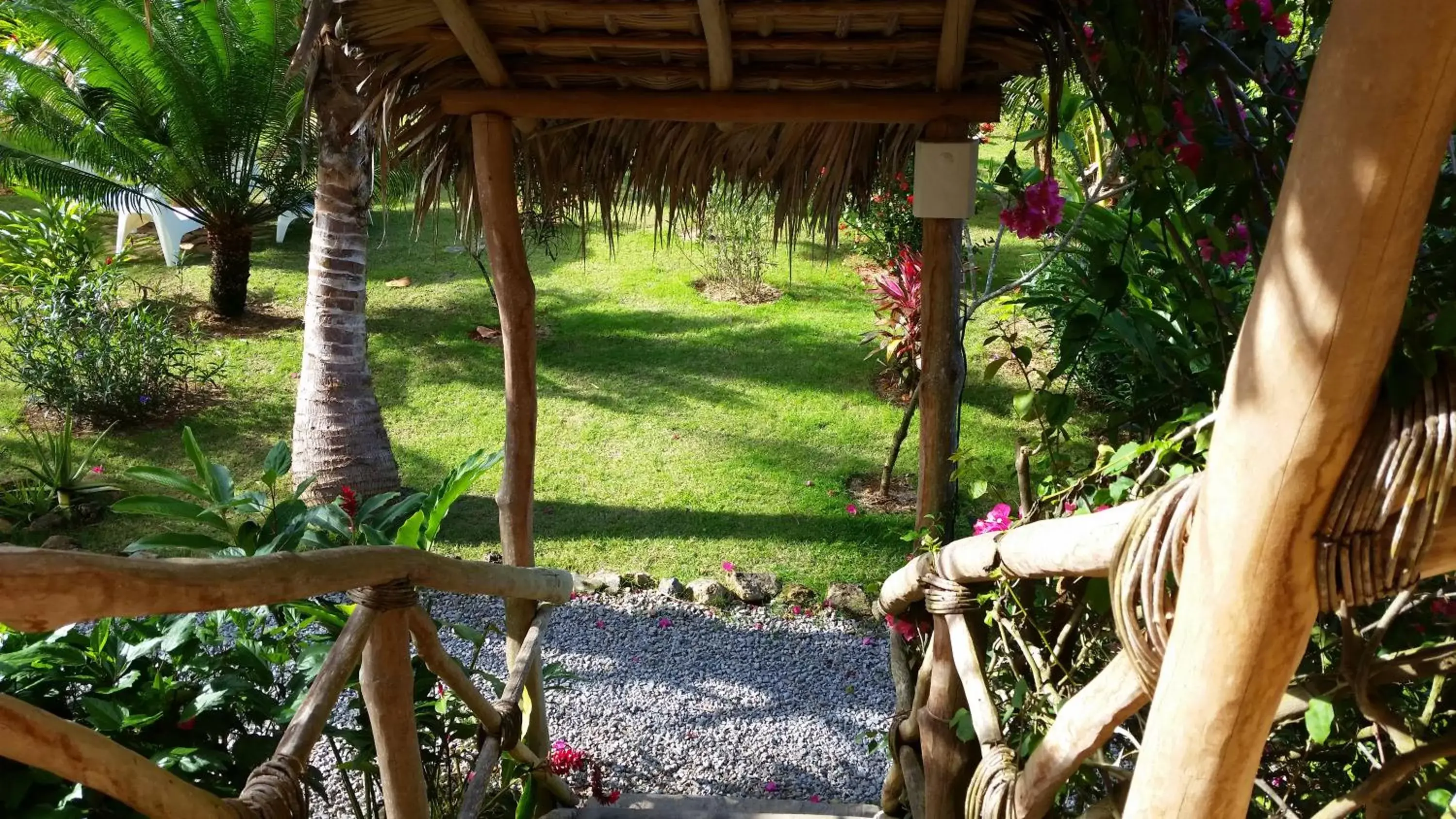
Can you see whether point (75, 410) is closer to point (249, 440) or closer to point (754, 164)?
point (249, 440)

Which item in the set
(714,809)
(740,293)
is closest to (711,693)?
(714,809)

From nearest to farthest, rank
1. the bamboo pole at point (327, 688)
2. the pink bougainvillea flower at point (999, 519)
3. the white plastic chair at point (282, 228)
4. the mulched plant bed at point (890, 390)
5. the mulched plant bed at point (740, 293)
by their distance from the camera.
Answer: the bamboo pole at point (327, 688) < the pink bougainvillea flower at point (999, 519) < the mulched plant bed at point (890, 390) < the mulched plant bed at point (740, 293) < the white plastic chair at point (282, 228)

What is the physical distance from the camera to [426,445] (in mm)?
6129

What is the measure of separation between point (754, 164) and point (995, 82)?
76 centimetres

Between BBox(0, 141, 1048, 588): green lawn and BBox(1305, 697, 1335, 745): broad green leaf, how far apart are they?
11.8 ft

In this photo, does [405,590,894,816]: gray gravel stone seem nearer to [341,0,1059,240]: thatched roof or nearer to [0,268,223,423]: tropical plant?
[341,0,1059,240]: thatched roof

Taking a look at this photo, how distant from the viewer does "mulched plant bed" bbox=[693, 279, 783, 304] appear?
8.40 meters

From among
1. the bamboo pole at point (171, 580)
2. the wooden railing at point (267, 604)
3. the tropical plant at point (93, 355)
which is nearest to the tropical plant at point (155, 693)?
the wooden railing at point (267, 604)

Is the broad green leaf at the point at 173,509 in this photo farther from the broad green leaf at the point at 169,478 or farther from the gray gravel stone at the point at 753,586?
the gray gravel stone at the point at 753,586

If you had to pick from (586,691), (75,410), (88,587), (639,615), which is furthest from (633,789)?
(75,410)

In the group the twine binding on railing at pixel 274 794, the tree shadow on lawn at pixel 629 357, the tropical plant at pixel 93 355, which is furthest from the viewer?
the tree shadow on lawn at pixel 629 357

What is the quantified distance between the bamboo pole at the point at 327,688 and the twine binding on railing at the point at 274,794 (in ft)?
0.11

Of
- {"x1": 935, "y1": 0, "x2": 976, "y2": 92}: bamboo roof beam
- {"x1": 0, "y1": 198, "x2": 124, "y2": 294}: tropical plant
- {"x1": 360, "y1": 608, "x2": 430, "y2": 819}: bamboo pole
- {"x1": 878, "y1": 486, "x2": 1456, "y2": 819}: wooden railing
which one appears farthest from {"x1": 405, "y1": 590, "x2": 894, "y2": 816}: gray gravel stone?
{"x1": 0, "y1": 198, "x2": 124, "y2": 294}: tropical plant

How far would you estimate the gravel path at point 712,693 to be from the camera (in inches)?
143
